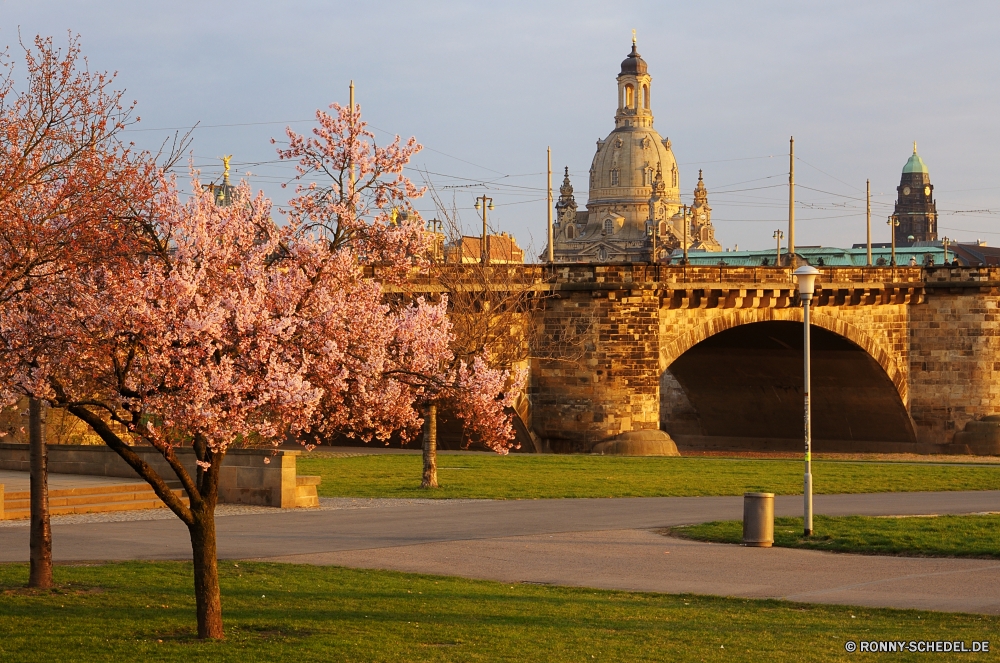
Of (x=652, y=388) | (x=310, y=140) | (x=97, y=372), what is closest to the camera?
(x=97, y=372)

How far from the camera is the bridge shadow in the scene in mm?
50844

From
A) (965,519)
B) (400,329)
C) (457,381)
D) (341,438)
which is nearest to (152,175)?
(400,329)

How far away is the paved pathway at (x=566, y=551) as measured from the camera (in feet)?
45.9

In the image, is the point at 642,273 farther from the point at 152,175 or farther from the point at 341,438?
the point at 152,175

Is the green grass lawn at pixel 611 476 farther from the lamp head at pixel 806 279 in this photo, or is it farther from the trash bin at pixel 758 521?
the trash bin at pixel 758 521

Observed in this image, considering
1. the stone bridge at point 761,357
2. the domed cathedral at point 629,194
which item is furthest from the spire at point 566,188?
the stone bridge at point 761,357

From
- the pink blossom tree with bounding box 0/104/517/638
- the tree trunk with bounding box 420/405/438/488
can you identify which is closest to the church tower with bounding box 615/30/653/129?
the tree trunk with bounding box 420/405/438/488

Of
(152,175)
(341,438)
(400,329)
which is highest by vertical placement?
(152,175)

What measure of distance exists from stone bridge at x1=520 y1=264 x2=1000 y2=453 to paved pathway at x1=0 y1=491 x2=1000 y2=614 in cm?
1872

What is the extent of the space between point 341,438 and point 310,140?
1502 inches

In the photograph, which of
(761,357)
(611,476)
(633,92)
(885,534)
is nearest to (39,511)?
(885,534)

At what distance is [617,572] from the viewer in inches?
594

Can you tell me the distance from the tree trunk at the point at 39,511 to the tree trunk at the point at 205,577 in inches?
126

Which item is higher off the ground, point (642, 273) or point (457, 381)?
point (642, 273)
